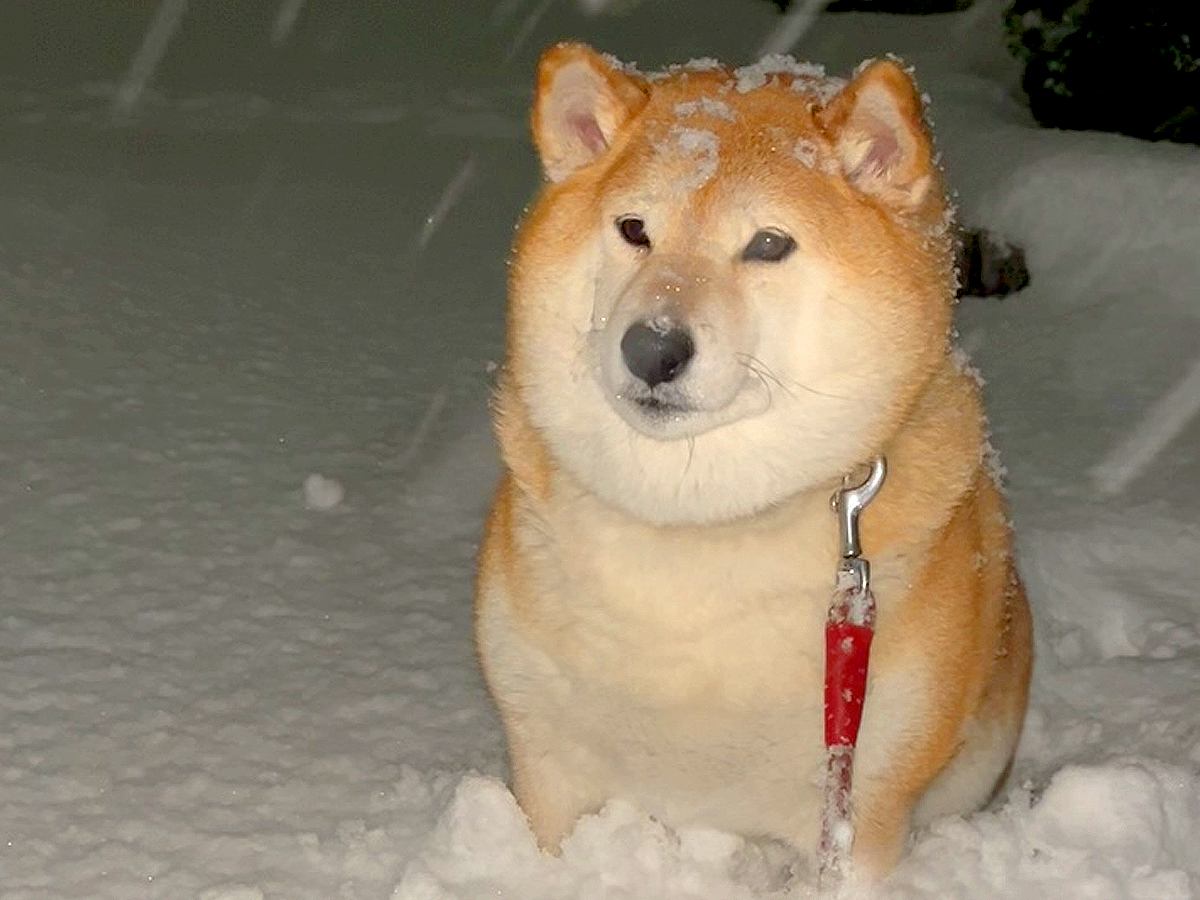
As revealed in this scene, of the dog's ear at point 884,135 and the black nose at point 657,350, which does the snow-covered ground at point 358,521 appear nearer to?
the black nose at point 657,350

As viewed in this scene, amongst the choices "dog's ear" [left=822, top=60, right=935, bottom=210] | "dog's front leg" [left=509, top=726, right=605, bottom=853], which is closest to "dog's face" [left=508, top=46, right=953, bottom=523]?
"dog's ear" [left=822, top=60, right=935, bottom=210]

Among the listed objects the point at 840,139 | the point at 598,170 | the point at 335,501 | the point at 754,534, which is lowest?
the point at 335,501

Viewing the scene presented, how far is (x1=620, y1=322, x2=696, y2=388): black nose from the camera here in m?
1.56

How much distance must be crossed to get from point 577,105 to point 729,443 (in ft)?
1.69

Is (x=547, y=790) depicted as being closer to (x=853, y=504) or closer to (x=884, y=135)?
(x=853, y=504)

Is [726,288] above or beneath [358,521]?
above

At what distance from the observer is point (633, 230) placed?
171 centimetres

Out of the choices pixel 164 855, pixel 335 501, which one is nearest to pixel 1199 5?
pixel 335 501

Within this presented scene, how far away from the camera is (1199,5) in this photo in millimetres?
5711

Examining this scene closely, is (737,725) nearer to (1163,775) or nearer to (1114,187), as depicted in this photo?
(1163,775)

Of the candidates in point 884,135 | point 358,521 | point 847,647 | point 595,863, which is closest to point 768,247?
point 884,135

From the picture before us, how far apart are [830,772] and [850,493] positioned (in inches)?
14.2

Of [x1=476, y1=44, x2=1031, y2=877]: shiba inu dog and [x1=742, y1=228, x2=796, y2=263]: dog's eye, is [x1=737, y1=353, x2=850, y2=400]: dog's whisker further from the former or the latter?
[x1=742, y1=228, x2=796, y2=263]: dog's eye

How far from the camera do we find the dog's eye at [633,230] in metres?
1.70
